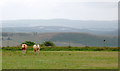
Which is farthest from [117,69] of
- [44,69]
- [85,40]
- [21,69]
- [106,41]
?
[85,40]

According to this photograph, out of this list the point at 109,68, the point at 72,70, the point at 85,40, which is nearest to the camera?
the point at 72,70

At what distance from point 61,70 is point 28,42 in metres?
35.2

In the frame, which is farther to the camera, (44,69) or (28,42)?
(28,42)

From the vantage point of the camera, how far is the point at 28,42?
52.0m

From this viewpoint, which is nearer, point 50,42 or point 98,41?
point 98,41

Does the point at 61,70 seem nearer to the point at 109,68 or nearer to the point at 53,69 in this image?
the point at 53,69

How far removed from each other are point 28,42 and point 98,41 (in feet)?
39.2

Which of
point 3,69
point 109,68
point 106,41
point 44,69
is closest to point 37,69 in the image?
Answer: point 44,69

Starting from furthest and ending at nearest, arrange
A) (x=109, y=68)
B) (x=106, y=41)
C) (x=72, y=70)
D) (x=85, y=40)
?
1. (x=85, y=40)
2. (x=106, y=41)
3. (x=109, y=68)
4. (x=72, y=70)

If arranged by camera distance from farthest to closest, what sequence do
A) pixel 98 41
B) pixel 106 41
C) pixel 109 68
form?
pixel 98 41 → pixel 106 41 → pixel 109 68

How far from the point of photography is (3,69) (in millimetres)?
18094

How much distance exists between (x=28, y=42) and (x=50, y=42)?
350cm

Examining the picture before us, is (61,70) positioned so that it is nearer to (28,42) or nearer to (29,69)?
(29,69)

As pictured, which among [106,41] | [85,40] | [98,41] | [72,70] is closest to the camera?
[72,70]
